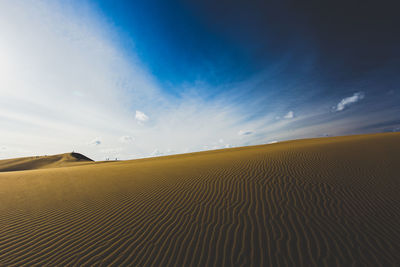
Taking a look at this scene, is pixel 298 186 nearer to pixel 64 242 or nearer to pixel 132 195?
pixel 132 195

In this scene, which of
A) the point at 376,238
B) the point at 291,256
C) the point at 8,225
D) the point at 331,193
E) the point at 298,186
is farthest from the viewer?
the point at 298,186

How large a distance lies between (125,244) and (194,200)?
8.50 ft

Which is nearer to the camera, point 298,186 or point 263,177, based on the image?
point 298,186

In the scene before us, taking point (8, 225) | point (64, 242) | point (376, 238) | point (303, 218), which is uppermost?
point (8, 225)

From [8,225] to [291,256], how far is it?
25.9ft

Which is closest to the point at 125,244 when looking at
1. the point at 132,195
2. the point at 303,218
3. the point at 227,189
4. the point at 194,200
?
the point at 194,200

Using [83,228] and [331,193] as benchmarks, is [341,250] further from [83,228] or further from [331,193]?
[83,228]

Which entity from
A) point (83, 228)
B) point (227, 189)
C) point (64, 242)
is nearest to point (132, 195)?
point (83, 228)

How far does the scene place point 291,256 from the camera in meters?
2.80

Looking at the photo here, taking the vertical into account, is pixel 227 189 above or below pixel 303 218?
above

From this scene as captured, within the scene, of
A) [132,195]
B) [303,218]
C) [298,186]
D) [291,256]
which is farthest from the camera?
[132,195]

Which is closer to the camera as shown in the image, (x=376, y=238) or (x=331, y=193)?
(x=376, y=238)

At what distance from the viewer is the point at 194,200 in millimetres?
5426

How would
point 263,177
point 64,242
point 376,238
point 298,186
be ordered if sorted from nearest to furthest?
point 376,238 < point 64,242 < point 298,186 < point 263,177
